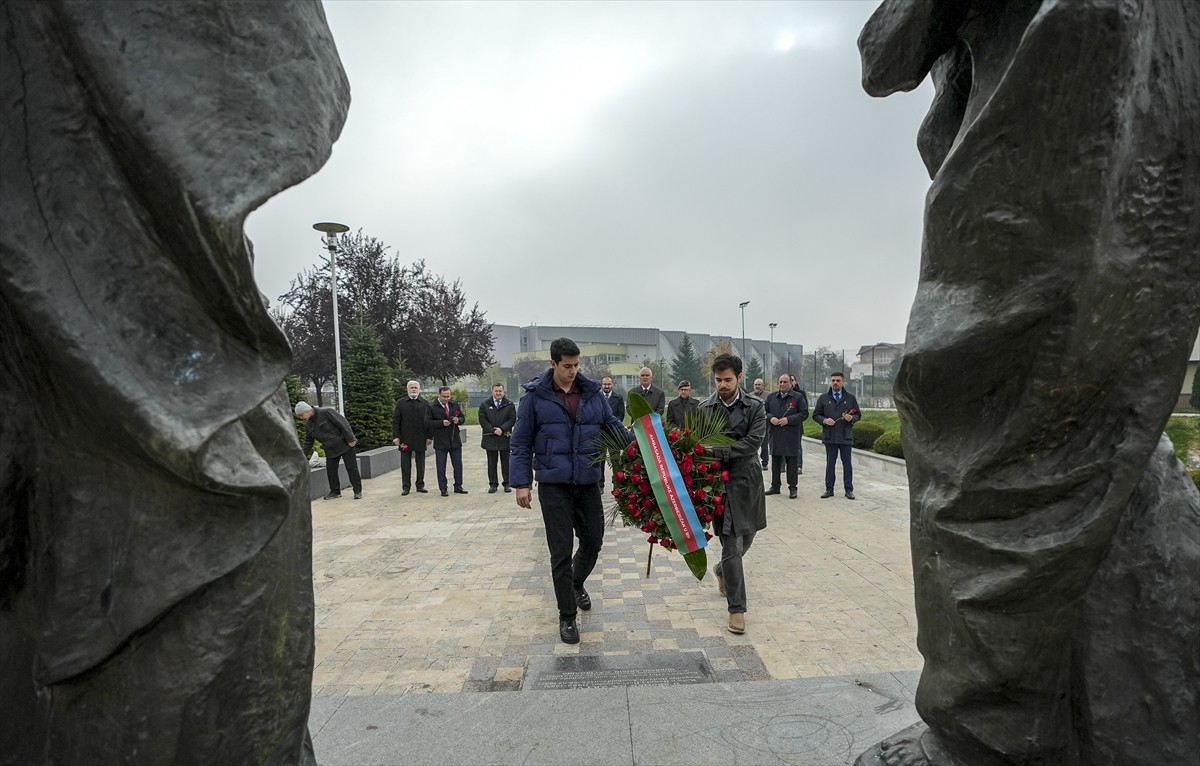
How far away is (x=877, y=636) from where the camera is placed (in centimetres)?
475

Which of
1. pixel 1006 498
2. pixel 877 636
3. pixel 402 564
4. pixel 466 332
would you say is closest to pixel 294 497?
pixel 1006 498

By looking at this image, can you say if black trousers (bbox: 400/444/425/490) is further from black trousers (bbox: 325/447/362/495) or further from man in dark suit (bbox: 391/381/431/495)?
black trousers (bbox: 325/447/362/495)

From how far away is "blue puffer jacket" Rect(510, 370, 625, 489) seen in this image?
4637mm

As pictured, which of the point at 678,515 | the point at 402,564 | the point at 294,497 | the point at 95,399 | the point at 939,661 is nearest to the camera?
the point at 95,399

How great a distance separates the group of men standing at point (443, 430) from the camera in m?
12.3

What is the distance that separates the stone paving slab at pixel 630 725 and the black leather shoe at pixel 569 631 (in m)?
1.85

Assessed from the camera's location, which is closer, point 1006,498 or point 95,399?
point 95,399

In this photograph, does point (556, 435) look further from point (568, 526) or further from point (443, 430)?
point (443, 430)

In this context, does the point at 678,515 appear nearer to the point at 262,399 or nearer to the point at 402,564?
the point at 262,399

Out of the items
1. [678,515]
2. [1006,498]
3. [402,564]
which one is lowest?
[402,564]

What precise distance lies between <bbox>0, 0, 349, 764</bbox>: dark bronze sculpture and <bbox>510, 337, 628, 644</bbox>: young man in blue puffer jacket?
3.35 metres

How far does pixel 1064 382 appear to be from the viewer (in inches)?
55.3

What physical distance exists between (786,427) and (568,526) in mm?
7221

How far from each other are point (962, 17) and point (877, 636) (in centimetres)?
427
